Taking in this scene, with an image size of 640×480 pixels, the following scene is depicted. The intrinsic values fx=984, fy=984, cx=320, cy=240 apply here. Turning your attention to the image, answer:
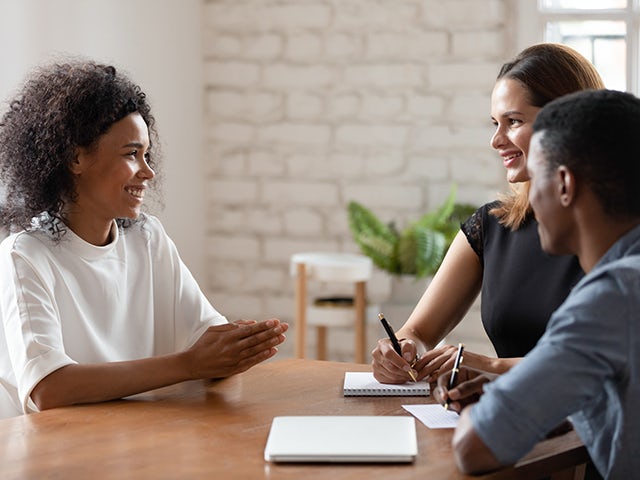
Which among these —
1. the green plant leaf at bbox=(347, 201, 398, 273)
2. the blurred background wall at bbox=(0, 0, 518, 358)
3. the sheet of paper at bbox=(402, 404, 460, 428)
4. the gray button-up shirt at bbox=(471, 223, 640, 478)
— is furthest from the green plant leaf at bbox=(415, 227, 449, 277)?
the gray button-up shirt at bbox=(471, 223, 640, 478)

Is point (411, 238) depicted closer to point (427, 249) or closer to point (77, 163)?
point (427, 249)

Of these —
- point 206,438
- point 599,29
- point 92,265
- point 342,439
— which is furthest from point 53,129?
point 599,29

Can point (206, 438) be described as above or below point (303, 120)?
below

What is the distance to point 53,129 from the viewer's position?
2270mm

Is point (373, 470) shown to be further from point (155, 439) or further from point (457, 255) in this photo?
point (457, 255)

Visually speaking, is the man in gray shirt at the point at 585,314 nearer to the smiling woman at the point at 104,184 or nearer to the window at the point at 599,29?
the smiling woman at the point at 104,184

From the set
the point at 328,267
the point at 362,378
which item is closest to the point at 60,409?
the point at 362,378

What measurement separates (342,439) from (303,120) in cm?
311

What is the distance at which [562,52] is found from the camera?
7.45 ft

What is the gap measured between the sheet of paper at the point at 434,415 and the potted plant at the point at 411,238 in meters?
2.18

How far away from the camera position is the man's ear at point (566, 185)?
1410 millimetres

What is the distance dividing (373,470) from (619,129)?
630mm

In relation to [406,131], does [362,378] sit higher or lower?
lower

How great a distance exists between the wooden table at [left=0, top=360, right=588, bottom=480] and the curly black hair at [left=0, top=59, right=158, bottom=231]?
558mm
